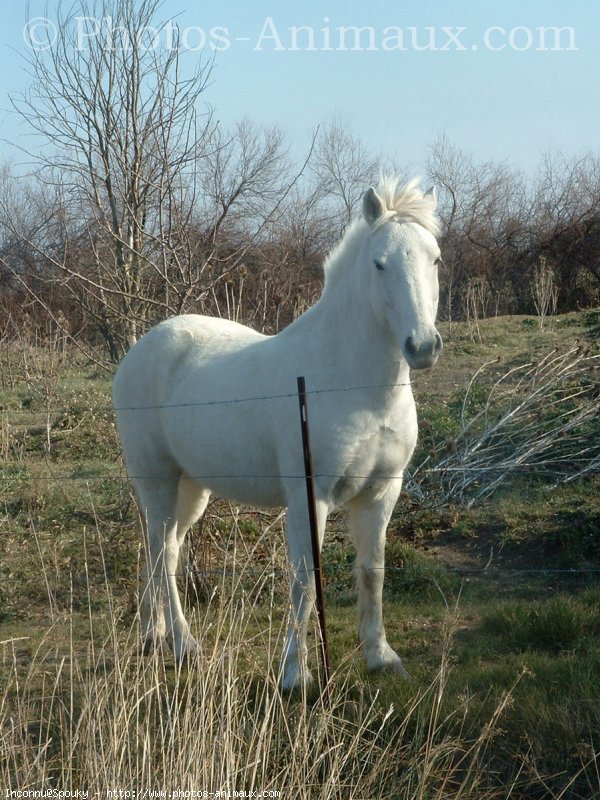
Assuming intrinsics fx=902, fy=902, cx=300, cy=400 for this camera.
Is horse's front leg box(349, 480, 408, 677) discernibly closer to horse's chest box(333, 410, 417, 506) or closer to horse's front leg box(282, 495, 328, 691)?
horse's chest box(333, 410, 417, 506)

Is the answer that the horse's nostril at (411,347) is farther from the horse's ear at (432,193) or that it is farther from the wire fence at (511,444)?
the wire fence at (511,444)

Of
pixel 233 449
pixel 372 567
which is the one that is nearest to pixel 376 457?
pixel 372 567

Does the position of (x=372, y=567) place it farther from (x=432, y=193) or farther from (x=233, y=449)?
(x=432, y=193)

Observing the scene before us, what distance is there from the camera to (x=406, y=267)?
3686 millimetres

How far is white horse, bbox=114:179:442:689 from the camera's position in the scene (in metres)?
3.79

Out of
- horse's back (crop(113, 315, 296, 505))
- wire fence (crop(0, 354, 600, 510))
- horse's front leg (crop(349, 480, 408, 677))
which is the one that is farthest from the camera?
wire fence (crop(0, 354, 600, 510))

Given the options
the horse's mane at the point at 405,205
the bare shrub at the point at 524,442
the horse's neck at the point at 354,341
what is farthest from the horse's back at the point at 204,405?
the bare shrub at the point at 524,442

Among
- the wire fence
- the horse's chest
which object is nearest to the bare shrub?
the wire fence

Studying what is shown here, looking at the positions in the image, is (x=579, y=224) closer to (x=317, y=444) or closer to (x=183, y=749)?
(x=317, y=444)

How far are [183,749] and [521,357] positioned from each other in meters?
8.59

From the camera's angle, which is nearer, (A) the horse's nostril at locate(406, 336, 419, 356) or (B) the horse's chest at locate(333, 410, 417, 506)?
(A) the horse's nostril at locate(406, 336, 419, 356)

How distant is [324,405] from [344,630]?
4.91 feet

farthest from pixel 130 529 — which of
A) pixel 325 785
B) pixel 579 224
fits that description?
pixel 579 224

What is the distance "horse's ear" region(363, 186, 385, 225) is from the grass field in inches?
54.3
